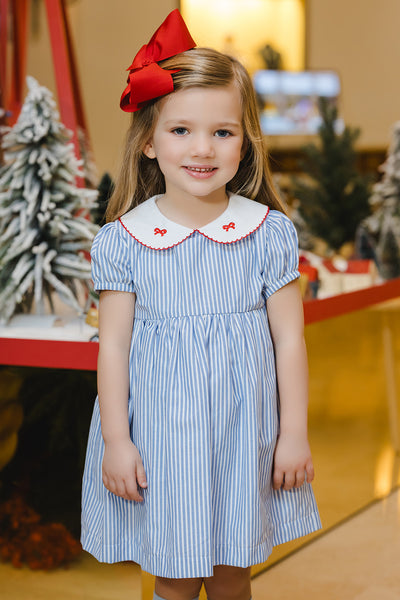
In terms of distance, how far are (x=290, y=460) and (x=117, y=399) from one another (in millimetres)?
323

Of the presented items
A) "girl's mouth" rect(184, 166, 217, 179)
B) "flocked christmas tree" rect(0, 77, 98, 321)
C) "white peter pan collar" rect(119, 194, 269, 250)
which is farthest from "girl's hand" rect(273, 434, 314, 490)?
"flocked christmas tree" rect(0, 77, 98, 321)

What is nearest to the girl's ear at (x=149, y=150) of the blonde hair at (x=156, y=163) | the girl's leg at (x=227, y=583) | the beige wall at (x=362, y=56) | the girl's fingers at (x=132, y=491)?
the blonde hair at (x=156, y=163)

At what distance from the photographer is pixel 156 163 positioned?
148 cm

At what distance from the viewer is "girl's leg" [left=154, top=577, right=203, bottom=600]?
4.54 ft

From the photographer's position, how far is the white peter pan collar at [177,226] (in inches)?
52.5

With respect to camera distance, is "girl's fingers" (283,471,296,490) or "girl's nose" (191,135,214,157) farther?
"girl's fingers" (283,471,296,490)

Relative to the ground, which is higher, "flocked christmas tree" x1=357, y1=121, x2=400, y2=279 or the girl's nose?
"flocked christmas tree" x1=357, y1=121, x2=400, y2=279

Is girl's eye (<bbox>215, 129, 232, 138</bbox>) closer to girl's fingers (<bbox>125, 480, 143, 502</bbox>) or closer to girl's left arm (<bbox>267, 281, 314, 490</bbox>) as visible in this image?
girl's left arm (<bbox>267, 281, 314, 490</bbox>)

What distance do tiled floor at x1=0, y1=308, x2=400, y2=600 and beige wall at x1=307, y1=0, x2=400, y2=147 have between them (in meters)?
5.25

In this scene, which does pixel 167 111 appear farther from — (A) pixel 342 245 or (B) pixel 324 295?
(A) pixel 342 245

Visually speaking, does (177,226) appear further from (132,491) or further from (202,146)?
(132,491)

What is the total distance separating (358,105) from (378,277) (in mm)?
5221

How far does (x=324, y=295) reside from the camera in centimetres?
249

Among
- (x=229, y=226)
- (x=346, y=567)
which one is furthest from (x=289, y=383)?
(x=346, y=567)
